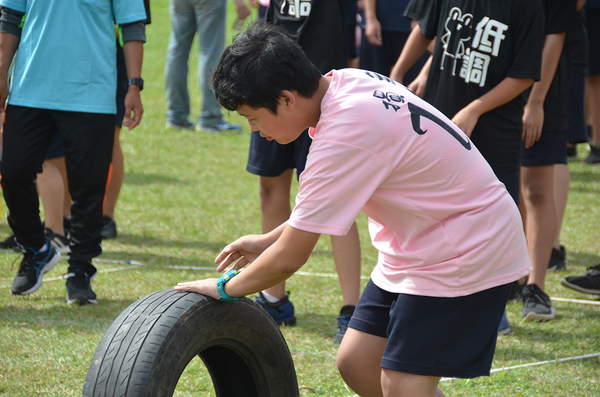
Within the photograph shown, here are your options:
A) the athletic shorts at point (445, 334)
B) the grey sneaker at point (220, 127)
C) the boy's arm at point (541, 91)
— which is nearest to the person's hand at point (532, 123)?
the boy's arm at point (541, 91)

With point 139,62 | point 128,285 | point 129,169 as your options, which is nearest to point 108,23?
point 139,62

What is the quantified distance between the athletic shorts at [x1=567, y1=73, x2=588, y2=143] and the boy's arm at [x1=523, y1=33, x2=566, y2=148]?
0.95 metres

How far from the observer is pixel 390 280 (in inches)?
83.9

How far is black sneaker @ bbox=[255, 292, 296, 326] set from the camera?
3.55 metres

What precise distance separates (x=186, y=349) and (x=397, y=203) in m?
0.77

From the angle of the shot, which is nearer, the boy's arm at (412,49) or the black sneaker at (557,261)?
the boy's arm at (412,49)

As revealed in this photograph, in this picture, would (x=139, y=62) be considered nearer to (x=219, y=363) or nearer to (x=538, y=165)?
(x=219, y=363)

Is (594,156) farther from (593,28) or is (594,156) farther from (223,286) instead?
(223,286)

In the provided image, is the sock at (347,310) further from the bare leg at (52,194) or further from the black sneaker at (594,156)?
the black sneaker at (594,156)

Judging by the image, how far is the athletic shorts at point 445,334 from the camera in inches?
79.1

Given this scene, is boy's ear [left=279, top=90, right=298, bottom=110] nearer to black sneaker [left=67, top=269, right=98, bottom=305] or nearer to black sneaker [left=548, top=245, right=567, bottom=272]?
black sneaker [left=67, top=269, right=98, bottom=305]

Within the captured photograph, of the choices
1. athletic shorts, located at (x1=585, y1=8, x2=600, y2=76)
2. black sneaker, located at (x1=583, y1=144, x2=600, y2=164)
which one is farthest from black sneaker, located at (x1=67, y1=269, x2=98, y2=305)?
black sneaker, located at (x1=583, y1=144, x2=600, y2=164)

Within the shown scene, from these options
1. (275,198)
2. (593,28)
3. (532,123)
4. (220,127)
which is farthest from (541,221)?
(220,127)

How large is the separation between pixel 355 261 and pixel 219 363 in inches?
Answer: 46.5
